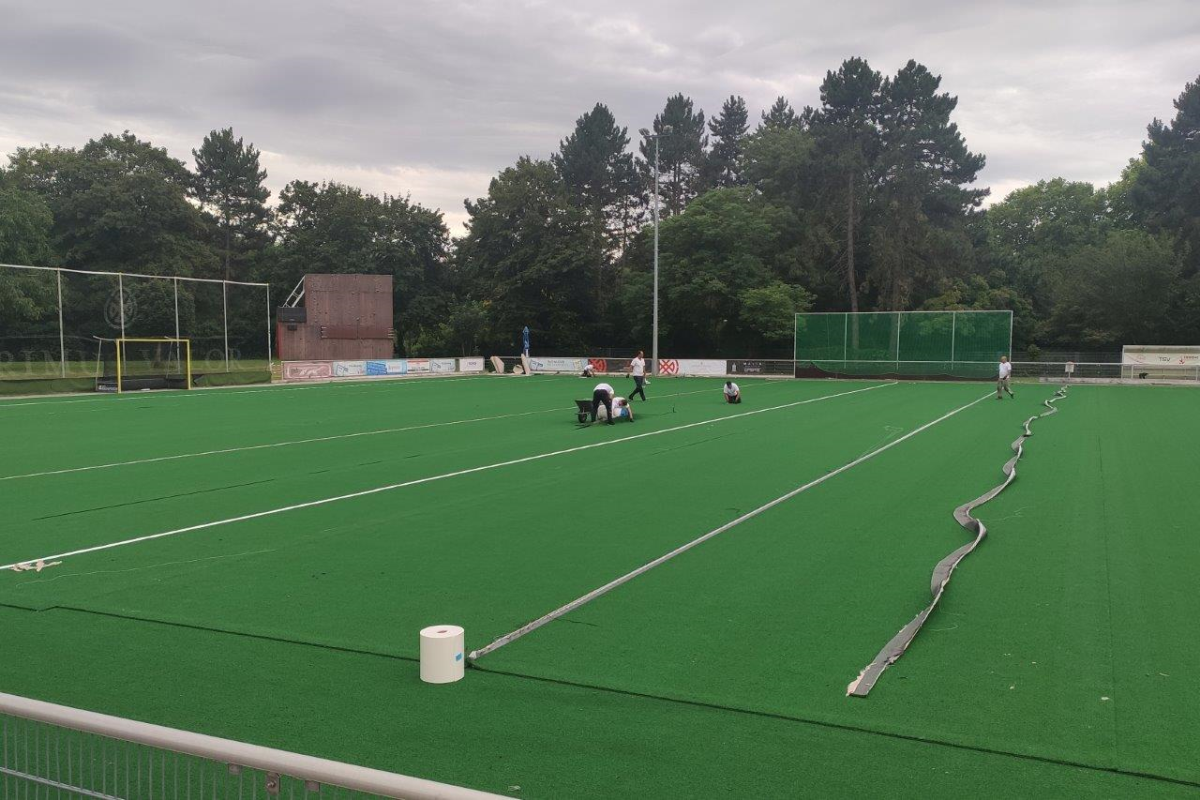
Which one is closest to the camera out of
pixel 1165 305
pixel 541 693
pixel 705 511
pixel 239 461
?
pixel 541 693

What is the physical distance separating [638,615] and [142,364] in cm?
3547

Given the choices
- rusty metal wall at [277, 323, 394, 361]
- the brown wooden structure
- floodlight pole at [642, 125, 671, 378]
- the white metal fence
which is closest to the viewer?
the white metal fence

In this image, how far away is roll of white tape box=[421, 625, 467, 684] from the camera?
4.95 meters

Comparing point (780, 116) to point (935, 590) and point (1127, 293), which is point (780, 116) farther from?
point (935, 590)

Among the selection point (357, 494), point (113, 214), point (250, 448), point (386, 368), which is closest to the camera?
point (357, 494)

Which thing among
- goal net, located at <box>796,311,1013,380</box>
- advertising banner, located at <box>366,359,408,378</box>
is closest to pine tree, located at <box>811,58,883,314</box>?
goal net, located at <box>796,311,1013,380</box>

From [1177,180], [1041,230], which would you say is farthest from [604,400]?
[1041,230]

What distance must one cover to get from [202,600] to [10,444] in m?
13.7

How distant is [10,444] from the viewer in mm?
17328

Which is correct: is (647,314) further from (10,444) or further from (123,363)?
(10,444)

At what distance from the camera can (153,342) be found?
36531 mm

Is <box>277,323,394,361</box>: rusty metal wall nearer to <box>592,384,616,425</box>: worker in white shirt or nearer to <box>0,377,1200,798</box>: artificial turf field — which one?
<box>592,384,616,425</box>: worker in white shirt

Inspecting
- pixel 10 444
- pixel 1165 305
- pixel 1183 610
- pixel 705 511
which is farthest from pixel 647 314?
pixel 1183 610

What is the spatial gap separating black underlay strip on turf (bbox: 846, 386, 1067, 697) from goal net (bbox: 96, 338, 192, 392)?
3351 cm
